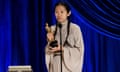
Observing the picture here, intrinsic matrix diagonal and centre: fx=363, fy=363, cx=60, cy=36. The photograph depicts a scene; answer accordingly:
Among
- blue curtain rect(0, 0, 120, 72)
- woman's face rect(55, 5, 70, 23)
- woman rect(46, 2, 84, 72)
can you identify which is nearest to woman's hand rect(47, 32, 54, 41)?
woman rect(46, 2, 84, 72)

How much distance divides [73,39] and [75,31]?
0.28 feet

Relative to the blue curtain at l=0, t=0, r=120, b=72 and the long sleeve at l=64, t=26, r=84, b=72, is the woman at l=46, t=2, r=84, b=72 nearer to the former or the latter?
the long sleeve at l=64, t=26, r=84, b=72

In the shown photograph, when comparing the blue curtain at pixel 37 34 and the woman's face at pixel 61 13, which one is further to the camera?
the blue curtain at pixel 37 34

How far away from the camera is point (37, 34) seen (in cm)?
447

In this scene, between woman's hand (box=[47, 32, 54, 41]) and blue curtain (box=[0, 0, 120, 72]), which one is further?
blue curtain (box=[0, 0, 120, 72])

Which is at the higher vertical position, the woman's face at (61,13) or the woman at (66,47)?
the woman's face at (61,13)

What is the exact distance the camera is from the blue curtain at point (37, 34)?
444 cm

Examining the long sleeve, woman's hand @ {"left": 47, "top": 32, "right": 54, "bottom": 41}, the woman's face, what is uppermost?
the woman's face

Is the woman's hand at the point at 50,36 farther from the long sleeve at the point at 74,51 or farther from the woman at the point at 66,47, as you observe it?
the long sleeve at the point at 74,51

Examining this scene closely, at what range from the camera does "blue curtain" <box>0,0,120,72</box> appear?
4.44 metres

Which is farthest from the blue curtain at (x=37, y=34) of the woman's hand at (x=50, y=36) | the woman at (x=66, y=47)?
the woman's hand at (x=50, y=36)

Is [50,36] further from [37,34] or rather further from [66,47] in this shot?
[37,34]

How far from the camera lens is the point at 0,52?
4.54m

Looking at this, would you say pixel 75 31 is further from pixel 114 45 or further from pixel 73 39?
pixel 114 45
